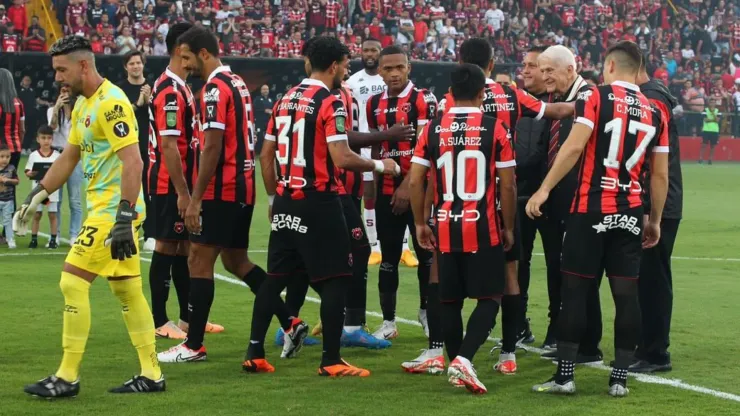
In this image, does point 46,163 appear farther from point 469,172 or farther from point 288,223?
point 469,172

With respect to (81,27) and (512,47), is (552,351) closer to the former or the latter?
(81,27)

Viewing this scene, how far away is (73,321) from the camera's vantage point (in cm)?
704

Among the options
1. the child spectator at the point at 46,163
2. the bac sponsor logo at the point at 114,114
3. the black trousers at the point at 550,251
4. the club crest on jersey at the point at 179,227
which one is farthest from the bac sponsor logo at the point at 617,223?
the child spectator at the point at 46,163

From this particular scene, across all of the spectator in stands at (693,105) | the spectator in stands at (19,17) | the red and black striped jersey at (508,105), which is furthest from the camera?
the spectator in stands at (693,105)

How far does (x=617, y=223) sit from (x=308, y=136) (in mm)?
2122

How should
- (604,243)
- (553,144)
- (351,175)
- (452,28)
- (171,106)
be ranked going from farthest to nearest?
(452,28) → (351,175) → (553,144) → (171,106) → (604,243)

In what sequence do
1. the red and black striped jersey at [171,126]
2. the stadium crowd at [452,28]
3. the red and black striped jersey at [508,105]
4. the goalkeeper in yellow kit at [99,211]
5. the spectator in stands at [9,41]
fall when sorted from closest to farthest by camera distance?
1. the goalkeeper in yellow kit at [99,211]
2. the red and black striped jersey at [508,105]
3. the red and black striped jersey at [171,126]
4. the spectator in stands at [9,41]
5. the stadium crowd at [452,28]

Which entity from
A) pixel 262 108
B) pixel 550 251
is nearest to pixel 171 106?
pixel 550 251

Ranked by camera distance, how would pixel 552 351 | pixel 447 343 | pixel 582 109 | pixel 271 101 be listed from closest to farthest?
pixel 582 109 < pixel 447 343 < pixel 552 351 < pixel 271 101

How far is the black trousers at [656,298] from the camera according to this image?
27.2ft

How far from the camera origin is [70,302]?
7.02 meters

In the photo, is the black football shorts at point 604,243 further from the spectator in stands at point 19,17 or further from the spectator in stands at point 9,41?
the spectator in stands at point 19,17

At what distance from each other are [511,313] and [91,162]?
3060mm

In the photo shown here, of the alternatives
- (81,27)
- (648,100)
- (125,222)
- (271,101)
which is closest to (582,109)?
(648,100)
